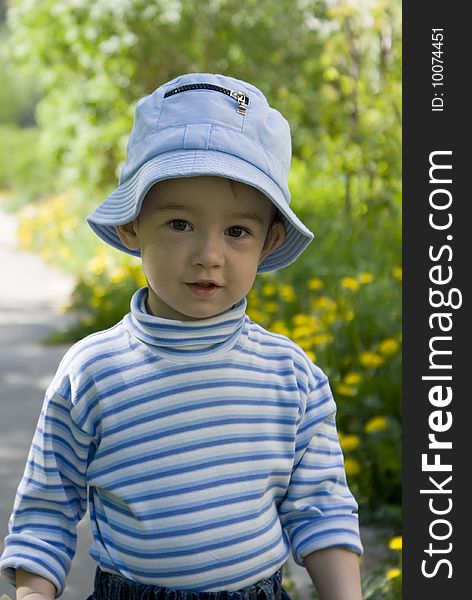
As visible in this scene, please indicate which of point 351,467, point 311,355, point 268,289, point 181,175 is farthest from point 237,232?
point 268,289

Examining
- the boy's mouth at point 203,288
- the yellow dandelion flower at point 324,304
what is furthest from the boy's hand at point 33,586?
the yellow dandelion flower at point 324,304

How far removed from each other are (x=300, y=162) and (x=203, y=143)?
8739 mm

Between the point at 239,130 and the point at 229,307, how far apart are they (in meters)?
0.28

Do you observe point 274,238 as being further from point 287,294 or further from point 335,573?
point 287,294

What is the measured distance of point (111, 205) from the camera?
5.72 ft

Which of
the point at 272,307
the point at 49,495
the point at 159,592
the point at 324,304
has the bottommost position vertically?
the point at 159,592

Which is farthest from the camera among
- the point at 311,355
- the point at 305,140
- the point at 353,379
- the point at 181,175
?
the point at 305,140

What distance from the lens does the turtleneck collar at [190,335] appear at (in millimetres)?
1688

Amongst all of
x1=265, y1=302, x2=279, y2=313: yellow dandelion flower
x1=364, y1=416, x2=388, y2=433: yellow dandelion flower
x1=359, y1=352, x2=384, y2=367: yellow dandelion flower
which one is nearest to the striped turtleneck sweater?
x1=364, y1=416, x2=388, y2=433: yellow dandelion flower

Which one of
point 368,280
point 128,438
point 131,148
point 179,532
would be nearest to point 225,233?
point 131,148

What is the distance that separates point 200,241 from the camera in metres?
1.62

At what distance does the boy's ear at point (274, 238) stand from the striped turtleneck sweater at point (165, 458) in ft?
0.47

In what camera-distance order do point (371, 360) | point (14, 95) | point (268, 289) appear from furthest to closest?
point (14, 95), point (268, 289), point (371, 360)

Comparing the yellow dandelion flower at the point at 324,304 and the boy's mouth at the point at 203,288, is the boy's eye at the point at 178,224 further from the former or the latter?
the yellow dandelion flower at the point at 324,304
